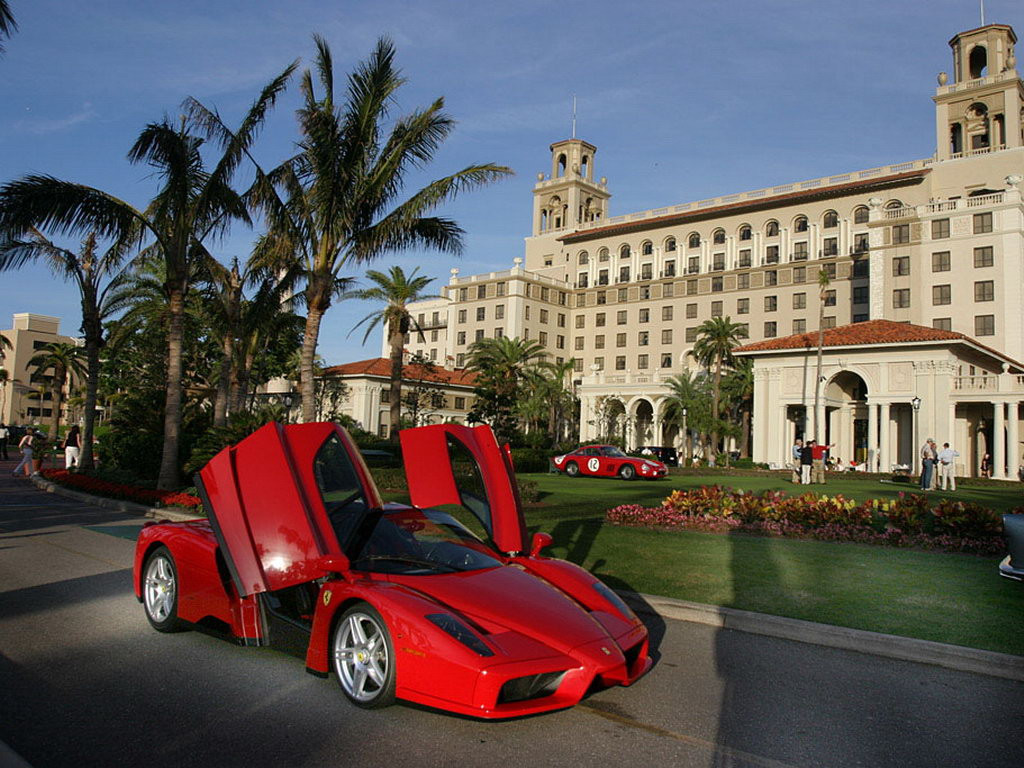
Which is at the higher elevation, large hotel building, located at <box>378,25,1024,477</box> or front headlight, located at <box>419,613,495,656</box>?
large hotel building, located at <box>378,25,1024,477</box>

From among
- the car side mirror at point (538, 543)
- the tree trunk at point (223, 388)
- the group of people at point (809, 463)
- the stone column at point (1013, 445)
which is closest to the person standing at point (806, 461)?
the group of people at point (809, 463)

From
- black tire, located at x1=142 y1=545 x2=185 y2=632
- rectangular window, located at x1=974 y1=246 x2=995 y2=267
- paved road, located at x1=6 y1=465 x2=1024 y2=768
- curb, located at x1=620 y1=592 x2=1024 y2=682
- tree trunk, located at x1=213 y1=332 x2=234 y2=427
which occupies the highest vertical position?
rectangular window, located at x1=974 y1=246 x2=995 y2=267

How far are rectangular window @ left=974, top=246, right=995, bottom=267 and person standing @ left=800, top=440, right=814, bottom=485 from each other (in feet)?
116

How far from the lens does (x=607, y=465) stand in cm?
3394

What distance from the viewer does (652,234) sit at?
92.9 m

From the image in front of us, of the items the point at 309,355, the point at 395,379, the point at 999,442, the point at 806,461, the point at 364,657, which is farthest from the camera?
the point at 999,442

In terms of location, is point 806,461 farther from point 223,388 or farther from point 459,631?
point 459,631

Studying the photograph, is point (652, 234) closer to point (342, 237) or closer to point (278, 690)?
point (342, 237)

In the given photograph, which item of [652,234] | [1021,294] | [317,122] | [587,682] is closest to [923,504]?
[587,682]

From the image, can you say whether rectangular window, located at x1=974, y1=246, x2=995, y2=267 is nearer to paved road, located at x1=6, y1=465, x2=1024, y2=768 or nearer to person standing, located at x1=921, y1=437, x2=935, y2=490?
person standing, located at x1=921, y1=437, x2=935, y2=490

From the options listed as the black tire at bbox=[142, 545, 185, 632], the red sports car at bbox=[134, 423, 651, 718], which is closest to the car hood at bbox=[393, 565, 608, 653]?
the red sports car at bbox=[134, 423, 651, 718]

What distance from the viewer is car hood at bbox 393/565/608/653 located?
4.48m

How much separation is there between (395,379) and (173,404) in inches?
961

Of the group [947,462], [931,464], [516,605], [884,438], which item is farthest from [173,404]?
[884,438]
